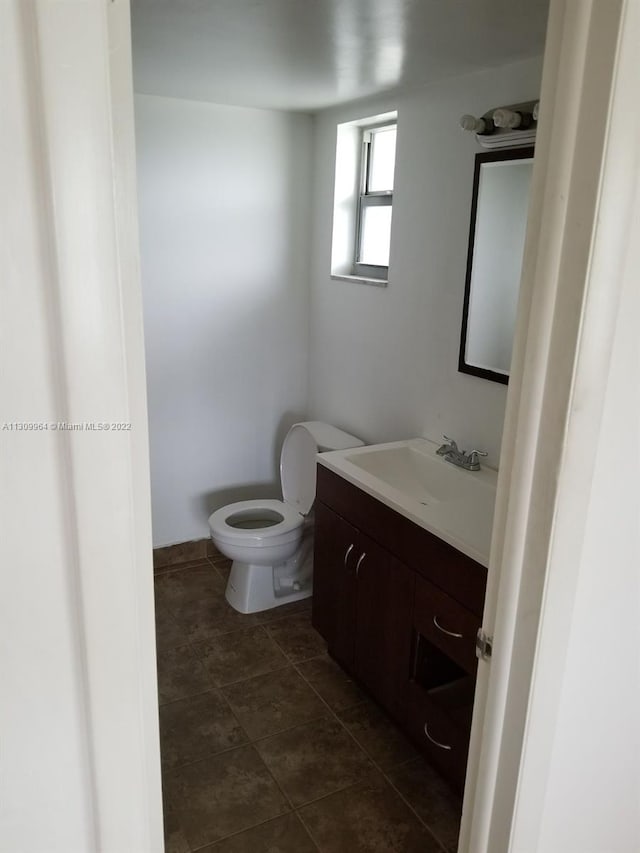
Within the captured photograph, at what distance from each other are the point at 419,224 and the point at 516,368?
164 centimetres

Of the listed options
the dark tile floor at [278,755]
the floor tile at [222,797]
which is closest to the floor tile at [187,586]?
the dark tile floor at [278,755]

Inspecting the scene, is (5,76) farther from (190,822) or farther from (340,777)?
(340,777)

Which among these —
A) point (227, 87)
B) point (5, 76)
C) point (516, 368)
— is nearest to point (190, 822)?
point (516, 368)

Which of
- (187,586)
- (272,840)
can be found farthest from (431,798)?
(187,586)

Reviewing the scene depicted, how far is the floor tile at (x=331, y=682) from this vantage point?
2492 millimetres

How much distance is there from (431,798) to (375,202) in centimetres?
235

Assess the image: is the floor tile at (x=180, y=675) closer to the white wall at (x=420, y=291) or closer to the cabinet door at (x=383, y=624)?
the cabinet door at (x=383, y=624)

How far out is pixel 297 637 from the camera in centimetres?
289

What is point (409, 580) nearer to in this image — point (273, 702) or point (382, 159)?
point (273, 702)

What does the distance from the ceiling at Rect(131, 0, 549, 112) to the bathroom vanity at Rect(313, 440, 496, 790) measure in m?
1.31

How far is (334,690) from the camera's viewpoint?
255cm

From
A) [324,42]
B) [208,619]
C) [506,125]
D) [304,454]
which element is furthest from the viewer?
[304,454]

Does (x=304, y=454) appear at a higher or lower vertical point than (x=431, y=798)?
higher

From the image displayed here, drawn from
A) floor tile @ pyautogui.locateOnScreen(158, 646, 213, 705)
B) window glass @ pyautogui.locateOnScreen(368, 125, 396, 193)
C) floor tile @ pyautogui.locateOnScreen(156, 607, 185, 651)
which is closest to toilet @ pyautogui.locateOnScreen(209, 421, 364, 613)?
floor tile @ pyautogui.locateOnScreen(156, 607, 185, 651)
